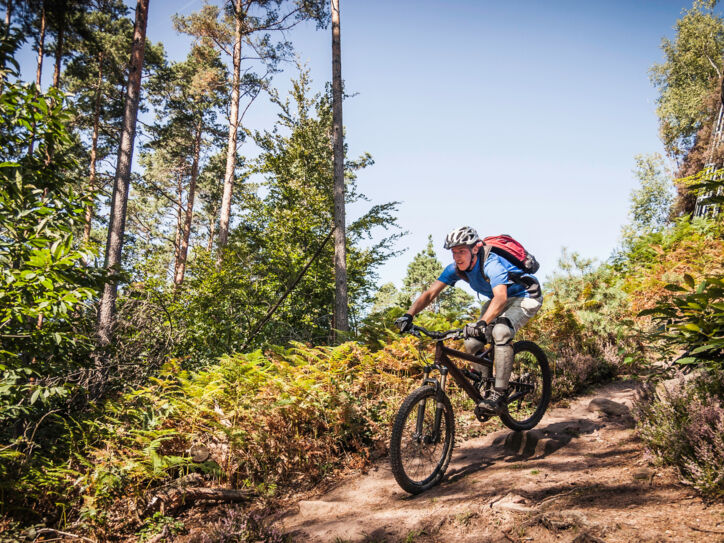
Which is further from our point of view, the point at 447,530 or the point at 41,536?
the point at 41,536

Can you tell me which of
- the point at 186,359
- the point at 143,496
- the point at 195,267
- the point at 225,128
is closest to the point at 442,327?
the point at 143,496

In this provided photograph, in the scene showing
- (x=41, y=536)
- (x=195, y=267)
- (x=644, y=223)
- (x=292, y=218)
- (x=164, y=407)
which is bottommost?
(x=41, y=536)

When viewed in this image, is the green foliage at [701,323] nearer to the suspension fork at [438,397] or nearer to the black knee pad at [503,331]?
the black knee pad at [503,331]

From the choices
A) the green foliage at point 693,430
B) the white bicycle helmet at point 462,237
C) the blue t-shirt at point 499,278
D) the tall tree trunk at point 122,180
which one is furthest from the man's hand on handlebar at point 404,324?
the tall tree trunk at point 122,180

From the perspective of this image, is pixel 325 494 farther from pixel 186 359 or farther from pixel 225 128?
pixel 225 128

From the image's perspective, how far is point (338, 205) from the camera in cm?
1048

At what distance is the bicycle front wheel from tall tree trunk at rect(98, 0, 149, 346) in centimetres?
684

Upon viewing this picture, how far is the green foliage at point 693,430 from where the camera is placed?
268 cm

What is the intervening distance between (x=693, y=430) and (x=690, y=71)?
4176 centimetres

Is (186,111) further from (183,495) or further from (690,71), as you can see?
(690,71)

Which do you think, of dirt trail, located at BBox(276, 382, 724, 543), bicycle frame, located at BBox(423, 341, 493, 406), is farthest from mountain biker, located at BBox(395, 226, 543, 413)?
dirt trail, located at BBox(276, 382, 724, 543)

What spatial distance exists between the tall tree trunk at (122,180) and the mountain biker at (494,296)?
7.14 m

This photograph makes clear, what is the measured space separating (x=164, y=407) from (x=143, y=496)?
3.93ft

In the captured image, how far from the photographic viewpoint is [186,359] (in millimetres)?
9648
